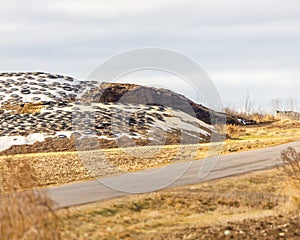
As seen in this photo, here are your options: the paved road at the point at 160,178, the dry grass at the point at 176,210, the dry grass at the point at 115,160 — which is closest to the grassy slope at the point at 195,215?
the dry grass at the point at 176,210

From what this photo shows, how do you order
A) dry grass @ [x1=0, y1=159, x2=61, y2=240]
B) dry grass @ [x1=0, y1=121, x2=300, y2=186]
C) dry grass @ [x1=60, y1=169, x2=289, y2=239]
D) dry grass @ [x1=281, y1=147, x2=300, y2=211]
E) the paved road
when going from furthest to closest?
dry grass @ [x1=0, y1=121, x2=300, y2=186] < the paved road < dry grass @ [x1=281, y1=147, x2=300, y2=211] < dry grass @ [x1=60, y1=169, x2=289, y2=239] < dry grass @ [x1=0, y1=159, x2=61, y2=240]

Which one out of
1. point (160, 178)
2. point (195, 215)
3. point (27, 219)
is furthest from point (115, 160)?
point (27, 219)

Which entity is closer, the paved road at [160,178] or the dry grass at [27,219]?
the dry grass at [27,219]

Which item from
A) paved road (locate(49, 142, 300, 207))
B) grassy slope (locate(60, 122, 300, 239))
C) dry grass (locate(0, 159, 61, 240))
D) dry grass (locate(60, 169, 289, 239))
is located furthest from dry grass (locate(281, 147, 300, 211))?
dry grass (locate(0, 159, 61, 240))

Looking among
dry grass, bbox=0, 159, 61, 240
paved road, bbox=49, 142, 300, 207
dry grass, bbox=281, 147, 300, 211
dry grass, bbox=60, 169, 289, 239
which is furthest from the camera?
paved road, bbox=49, 142, 300, 207

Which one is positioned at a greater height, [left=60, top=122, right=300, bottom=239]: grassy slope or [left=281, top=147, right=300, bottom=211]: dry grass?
[left=281, top=147, right=300, bottom=211]: dry grass

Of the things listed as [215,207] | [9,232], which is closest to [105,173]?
[215,207]

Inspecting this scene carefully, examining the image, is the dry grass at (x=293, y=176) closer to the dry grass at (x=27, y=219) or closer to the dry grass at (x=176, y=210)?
the dry grass at (x=176, y=210)

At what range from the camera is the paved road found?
15.6 m

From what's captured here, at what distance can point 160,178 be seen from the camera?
759 inches

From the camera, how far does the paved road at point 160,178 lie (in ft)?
51.3

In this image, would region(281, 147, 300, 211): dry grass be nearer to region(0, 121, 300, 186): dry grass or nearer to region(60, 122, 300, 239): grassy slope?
region(60, 122, 300, 239): grassy slope

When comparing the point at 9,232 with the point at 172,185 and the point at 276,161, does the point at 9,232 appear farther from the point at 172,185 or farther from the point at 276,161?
the point at 276,161

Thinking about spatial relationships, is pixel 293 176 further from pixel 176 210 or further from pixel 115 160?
pixel 115 160
